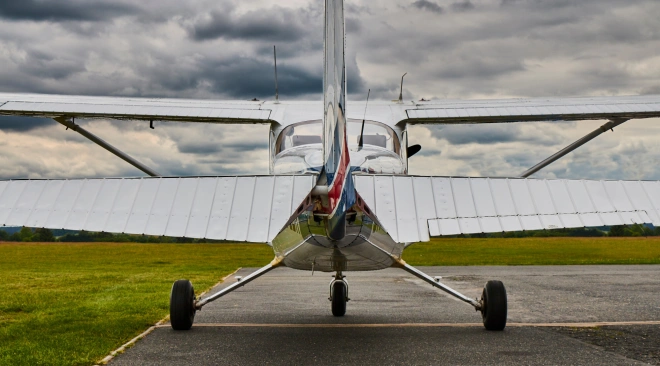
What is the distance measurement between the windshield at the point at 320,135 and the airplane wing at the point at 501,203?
6.72 ft

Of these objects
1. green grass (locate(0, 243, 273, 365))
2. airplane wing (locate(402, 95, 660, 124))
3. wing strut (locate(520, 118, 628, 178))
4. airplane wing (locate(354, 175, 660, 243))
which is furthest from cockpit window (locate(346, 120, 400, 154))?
wing strut (locate(520, 118, 628, 178))

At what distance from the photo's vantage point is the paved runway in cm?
718

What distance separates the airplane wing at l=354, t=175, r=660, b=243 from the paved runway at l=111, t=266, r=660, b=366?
1341 millimetres

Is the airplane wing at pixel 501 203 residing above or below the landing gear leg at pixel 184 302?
above

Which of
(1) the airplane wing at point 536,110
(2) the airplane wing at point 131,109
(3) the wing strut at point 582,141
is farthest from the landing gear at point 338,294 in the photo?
(3) the wing strut at point 582,141

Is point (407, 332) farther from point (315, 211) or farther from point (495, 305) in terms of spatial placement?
point (315, 211)

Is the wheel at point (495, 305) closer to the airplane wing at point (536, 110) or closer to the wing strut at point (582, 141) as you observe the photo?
the airplane wing at point (536, 110)

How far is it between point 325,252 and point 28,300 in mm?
8770

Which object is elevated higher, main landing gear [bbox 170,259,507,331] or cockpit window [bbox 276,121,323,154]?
cockpit window [bbox 276,121,323,154]

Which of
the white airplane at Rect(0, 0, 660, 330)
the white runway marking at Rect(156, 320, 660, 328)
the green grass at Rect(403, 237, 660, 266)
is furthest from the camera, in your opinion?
the green grass at Rect(403, 237, 660, 266)

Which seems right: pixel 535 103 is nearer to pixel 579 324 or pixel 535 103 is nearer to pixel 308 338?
pixel 579 324

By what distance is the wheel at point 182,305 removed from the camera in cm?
873

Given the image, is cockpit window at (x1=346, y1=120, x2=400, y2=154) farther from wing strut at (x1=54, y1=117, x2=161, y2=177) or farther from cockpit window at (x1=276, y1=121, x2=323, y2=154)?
wing strut at (x1=54, y1=117, x2=161, y2=177)

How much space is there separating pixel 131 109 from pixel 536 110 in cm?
772
